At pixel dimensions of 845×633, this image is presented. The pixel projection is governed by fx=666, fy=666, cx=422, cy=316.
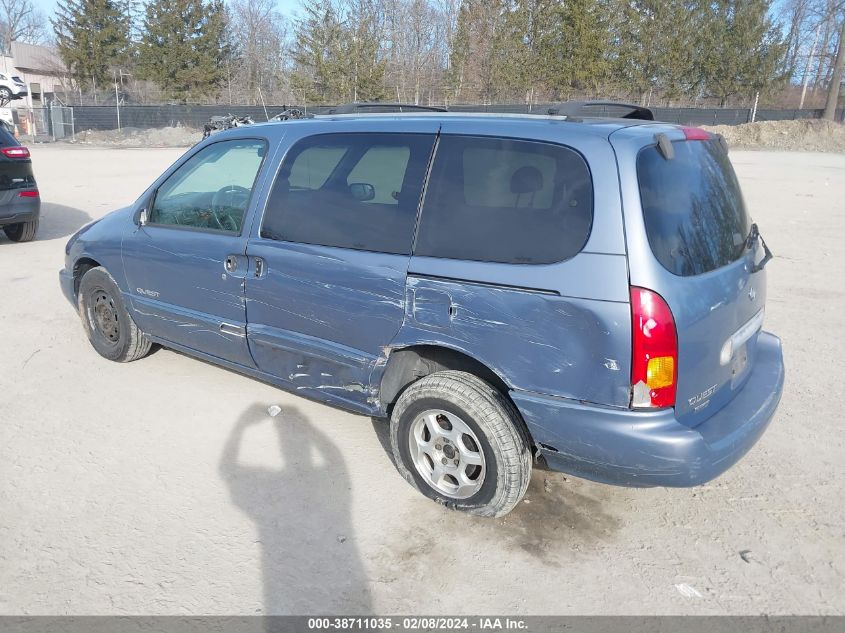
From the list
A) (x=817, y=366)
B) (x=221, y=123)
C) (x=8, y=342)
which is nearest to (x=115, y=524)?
(x=8, y=342)

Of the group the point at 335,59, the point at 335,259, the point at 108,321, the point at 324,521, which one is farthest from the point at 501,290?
the point at 335,59

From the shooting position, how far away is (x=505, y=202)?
3035 mm

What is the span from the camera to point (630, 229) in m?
2.71

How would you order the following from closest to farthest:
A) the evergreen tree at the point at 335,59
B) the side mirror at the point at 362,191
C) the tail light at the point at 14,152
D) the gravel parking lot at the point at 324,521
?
the gravel parking lot at the point at 324,521, the side mirror at the point at 362,191, the tail light at the point at 14,152, the evergreen tree at the point at 335,59

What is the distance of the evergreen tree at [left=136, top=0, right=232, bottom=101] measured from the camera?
49250 mm

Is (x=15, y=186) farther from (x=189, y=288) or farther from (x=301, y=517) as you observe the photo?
(x=301, y=517)

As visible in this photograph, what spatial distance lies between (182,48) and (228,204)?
5235 cm

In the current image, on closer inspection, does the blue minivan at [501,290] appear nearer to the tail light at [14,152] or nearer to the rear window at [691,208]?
the rear window at [691,208]

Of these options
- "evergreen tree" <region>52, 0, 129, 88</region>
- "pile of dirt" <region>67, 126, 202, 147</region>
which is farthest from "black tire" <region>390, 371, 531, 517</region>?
"evergreen tree" <region>52, 0, 129, 88</region>

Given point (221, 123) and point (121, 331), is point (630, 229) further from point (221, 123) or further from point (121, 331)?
point (221, 123)

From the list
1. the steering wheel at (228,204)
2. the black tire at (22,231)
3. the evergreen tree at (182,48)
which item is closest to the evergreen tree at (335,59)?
the evergreen tree at (182,48)

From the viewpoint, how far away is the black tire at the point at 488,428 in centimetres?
306

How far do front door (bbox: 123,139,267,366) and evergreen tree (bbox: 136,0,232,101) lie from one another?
50620 millimetres

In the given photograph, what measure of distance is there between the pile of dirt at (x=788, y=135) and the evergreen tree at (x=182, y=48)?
35.9m
